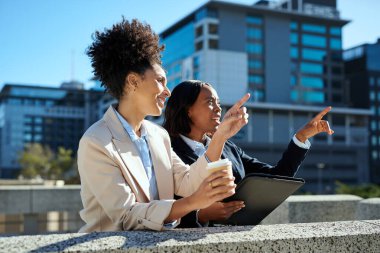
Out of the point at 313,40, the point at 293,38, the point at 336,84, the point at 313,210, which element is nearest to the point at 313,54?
the point at 313,40

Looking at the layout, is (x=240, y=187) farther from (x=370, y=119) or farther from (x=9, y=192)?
(x=370, y=119)

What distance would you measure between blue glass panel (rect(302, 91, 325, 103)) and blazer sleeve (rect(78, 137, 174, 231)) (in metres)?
83.7

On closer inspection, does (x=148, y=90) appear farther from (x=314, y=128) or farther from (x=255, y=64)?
(x=255, y=64)

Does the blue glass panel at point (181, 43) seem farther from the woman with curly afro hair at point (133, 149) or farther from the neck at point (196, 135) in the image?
the woman with curly afro hair at point (133, 149)

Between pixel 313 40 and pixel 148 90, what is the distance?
86751 millimetres

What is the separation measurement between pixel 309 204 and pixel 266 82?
Answer: 251ft

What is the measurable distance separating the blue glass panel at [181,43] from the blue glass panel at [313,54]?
19.8 metres

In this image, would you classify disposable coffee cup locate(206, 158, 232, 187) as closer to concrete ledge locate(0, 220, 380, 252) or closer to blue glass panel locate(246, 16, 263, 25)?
concrete ledge locate(0, 220, 380, 252)

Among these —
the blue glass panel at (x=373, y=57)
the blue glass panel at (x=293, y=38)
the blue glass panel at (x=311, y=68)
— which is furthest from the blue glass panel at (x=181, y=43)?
the blue glass panel at (x=373, y=57)

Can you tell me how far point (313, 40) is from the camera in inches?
3376

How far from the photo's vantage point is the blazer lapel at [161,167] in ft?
9.00

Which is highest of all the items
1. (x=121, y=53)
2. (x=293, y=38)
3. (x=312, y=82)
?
(x=293, y=38)

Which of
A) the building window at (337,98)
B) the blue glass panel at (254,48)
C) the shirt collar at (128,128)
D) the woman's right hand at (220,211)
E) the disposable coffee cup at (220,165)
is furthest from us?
the building window at (337,98)

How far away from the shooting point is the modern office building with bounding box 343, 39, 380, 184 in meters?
88.8
